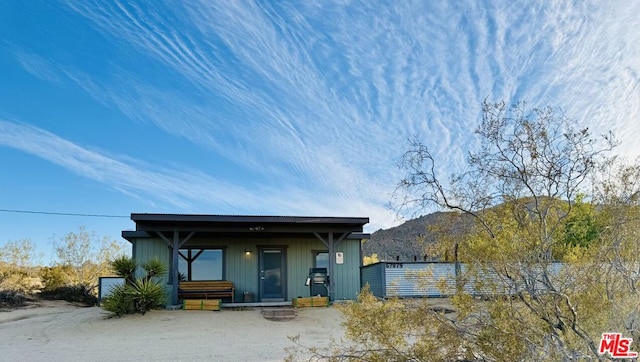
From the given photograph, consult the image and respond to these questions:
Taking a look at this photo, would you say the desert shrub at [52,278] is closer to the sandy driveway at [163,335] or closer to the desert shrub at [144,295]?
the sandy driveway at [163,335]

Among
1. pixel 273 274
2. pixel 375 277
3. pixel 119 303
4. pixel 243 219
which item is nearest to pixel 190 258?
pixel 273 274

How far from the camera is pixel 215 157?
16.1m

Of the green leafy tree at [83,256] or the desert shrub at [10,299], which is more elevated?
the green leafy tree at [83,256]

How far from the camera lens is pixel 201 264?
14891 millimetres

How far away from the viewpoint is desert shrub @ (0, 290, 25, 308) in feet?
52.2

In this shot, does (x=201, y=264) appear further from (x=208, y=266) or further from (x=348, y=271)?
(x=348, y=271)

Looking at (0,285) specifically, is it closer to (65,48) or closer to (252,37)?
(65,48)

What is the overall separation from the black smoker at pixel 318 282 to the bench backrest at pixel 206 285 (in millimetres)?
2323

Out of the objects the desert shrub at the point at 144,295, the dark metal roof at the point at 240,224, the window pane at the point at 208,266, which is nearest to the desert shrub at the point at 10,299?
the dark metal roof at the point at 240,224

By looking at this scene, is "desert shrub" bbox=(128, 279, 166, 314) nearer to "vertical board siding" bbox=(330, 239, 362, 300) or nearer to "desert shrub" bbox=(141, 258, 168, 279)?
"desert shrub" bbox=(141, 258, 168, 279)

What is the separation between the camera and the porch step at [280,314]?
11422 millimetres

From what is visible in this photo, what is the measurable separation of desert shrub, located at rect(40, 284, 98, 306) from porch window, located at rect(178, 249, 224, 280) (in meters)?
6.15

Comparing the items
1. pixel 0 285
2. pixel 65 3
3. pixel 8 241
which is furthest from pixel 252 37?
pixel 8 241

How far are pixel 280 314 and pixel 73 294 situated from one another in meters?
11.5
